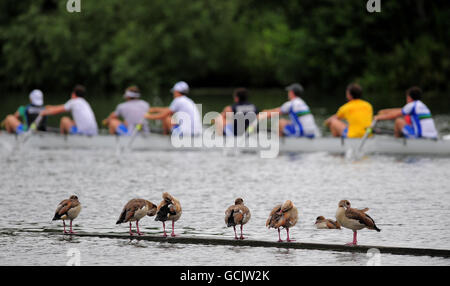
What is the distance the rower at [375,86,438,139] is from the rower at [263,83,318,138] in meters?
1.85

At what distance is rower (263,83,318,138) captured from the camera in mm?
21484

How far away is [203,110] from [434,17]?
15.9 m

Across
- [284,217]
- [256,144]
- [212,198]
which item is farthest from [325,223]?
[256,144]

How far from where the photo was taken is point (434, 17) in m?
51.2

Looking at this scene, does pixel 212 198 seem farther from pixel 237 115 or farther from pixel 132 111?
pixel 132 111

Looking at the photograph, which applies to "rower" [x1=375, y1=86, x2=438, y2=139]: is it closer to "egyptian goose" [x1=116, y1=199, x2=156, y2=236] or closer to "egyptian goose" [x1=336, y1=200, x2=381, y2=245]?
"egyptian goose" [x1=336, y1=200, x2=381, y2=245]

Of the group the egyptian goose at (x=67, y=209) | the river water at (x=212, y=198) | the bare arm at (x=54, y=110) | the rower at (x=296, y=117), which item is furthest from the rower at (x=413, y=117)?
the egyptian goose at (x=67, y=209)

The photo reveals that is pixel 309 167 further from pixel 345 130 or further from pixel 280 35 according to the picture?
pixel 280 35

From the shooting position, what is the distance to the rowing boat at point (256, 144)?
20656 mm

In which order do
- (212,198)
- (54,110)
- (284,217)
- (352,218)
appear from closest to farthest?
(352,218) < (284,217) < (212,198) < (54,110)

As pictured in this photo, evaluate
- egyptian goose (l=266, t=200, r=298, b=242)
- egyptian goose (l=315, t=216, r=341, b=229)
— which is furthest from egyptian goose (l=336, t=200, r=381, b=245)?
egyptian goose (l=315, t=216, r=341, b=229)

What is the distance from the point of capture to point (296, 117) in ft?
71.7

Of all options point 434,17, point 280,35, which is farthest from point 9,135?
point 280,35

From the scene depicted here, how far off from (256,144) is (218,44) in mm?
48033
